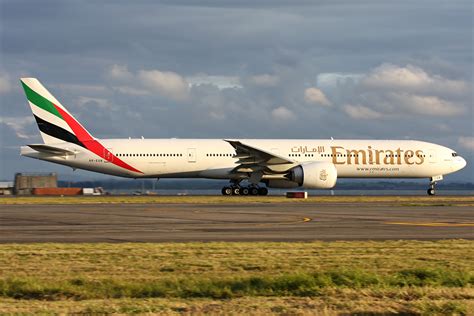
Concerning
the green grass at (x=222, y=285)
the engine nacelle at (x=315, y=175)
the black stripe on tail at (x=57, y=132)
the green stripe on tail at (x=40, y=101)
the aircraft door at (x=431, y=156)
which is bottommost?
the green grass at (x=222, y=285)

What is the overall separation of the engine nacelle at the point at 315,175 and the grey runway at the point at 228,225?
17.4m

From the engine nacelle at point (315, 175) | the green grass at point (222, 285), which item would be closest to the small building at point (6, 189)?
the engine nacelle at point (315, 175)

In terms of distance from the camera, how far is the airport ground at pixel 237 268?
10758 mm

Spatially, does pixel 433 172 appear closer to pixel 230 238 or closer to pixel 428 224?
pixel 428 224

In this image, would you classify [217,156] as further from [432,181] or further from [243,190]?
[432,181]

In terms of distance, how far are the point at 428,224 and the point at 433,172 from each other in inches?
1339

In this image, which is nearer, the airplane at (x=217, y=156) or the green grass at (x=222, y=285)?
the green grass at (x=222, y=285)

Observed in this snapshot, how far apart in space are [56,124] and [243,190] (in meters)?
13.9

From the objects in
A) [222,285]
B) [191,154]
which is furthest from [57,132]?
[222,285]

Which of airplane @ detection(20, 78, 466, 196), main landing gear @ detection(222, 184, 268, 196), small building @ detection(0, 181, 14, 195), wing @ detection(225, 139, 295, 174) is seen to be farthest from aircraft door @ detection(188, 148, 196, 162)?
small building @ detection(0, 181, 14, 195)

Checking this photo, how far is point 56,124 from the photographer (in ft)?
179

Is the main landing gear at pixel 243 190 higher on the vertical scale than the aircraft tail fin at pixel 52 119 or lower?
lower

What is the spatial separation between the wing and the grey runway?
1856cm

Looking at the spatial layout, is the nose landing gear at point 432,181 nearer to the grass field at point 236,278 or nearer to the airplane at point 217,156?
the airplane at point 217,156
